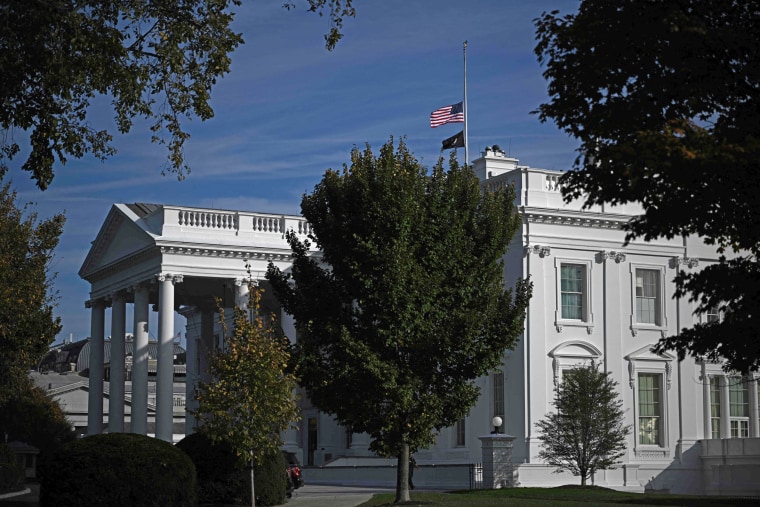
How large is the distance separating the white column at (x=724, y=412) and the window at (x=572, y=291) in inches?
283

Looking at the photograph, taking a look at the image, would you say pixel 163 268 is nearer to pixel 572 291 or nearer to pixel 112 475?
pixel 572 291

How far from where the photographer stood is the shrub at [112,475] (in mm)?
24453

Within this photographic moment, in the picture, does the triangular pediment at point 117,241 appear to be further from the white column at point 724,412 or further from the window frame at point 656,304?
the white column at point 724,412

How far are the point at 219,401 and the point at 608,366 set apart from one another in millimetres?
21827

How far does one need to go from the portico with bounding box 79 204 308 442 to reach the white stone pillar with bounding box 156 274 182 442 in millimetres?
43

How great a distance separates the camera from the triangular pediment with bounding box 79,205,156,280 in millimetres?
52750

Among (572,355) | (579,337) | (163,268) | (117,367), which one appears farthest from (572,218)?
(117,367)

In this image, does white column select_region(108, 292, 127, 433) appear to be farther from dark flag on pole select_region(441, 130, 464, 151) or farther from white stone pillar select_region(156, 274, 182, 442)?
dark flag on pole select_region(441, 130, 464, 151)

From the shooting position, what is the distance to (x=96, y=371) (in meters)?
58.0

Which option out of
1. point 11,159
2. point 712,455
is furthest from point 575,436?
point 11,159

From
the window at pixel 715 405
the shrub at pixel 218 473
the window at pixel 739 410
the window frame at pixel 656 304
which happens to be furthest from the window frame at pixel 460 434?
the shrub at pixel 218 473

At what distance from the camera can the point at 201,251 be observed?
51.5 meters

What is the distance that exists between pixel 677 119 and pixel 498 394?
3132 centimetres

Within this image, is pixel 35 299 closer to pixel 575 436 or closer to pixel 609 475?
pixel 575 436
